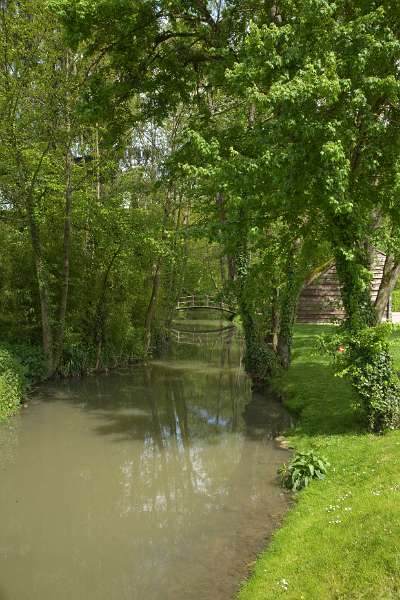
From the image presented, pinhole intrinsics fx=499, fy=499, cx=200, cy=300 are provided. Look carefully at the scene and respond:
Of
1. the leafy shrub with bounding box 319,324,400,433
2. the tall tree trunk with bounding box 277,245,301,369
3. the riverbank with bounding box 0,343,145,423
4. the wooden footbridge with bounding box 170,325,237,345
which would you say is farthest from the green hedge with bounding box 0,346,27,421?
the wooden footbridge with bounding box 170,325,237,345

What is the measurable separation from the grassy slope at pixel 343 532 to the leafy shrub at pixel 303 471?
188 mm

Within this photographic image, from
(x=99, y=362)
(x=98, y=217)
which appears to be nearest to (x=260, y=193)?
(x=98, y=217)

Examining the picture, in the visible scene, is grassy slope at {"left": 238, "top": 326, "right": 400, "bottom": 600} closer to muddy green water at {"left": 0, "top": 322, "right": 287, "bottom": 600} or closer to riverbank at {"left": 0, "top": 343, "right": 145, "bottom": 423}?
muddy green water at {"left": 0, "top": 322, "right": 287, "bottom": 600}

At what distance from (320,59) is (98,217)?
11.7m

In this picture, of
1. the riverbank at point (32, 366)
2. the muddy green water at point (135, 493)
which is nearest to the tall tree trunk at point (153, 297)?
the riverbank at point (32, 366)

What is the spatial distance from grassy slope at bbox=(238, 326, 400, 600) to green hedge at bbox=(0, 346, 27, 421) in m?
8.10

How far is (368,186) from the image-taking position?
10531 millimetres

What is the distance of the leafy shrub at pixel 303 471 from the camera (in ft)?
29.4

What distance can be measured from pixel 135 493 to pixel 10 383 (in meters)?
6.78

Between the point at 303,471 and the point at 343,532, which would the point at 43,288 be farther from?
the point at 343,532

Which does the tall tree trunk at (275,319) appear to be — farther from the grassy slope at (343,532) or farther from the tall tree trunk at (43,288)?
the tall tree trunk at (43,288)

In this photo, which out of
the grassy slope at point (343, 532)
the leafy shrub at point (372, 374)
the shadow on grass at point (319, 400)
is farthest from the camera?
the shadow on grass at point (319, 400)

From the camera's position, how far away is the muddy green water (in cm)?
686

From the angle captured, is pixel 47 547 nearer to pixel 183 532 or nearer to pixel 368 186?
pixel 183 532
